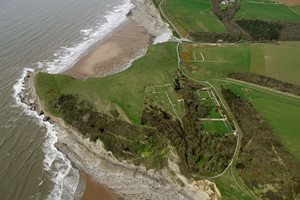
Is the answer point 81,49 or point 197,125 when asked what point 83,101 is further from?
point 81,49

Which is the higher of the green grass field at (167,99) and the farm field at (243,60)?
the green grass field at (167,99)

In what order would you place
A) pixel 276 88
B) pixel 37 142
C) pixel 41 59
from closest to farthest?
pixel 37 142, pixel 276 88, pixel 41 59

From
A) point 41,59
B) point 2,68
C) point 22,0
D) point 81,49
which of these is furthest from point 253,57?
point 22,0

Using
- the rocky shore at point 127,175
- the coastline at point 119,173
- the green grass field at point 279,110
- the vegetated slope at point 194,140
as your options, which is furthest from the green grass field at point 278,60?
the coastline at point 119,173

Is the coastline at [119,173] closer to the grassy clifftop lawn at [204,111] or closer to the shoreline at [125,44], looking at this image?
the grassy clifftop lawn at [204,111]

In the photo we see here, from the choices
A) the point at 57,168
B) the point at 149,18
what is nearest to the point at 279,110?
A: the point at 57,168

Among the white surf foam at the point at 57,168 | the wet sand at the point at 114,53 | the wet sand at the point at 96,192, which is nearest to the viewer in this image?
the white surf foam at the point at 57,168

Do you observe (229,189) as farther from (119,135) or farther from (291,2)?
(291,2)

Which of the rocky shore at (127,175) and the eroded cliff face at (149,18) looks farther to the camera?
the eroded cliff face at (149,18)
